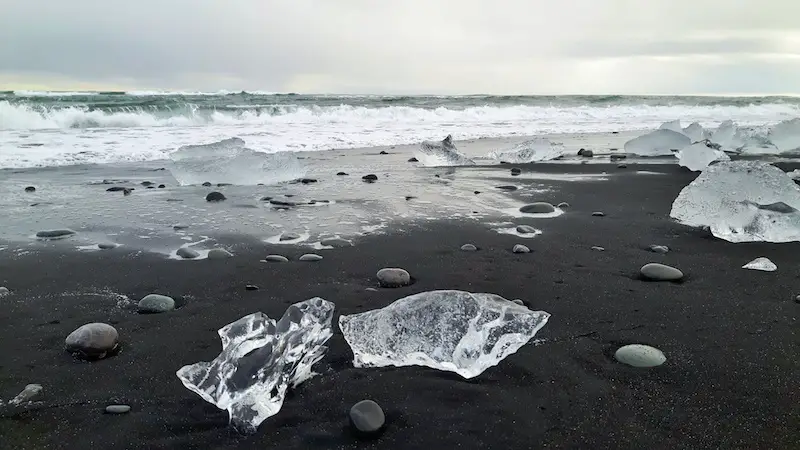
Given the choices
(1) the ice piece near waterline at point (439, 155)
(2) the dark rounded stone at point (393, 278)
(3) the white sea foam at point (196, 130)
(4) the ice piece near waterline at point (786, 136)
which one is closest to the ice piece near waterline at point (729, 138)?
(4) the ice piece near waterline at point (786, 136)

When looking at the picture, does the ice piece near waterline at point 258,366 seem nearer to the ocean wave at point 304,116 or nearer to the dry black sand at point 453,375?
the dry black sand at point 453,375

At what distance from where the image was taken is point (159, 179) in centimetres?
653

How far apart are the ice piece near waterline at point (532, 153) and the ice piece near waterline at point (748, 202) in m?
4.56

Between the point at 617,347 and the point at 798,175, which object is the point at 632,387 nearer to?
the point at 617,347

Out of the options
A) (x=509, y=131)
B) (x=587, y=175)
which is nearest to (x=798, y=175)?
(x=587, y=175)

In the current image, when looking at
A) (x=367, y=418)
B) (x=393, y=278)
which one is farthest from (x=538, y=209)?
(x=367, y=418)

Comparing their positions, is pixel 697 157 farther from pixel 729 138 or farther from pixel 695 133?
pixel 729 138

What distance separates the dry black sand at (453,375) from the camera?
1468mm

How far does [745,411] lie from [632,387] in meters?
0.30

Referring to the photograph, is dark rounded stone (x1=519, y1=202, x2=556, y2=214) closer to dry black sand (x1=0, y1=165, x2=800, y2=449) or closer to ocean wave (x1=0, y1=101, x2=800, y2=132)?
dry black sand (x1=0, y1=165, x2=800, y2=449)

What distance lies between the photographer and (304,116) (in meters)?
18.3

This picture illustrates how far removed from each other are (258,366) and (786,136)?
33.0ft

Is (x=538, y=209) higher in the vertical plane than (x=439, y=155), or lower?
lower

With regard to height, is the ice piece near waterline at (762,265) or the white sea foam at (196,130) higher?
the white sea foam at (196,130)
